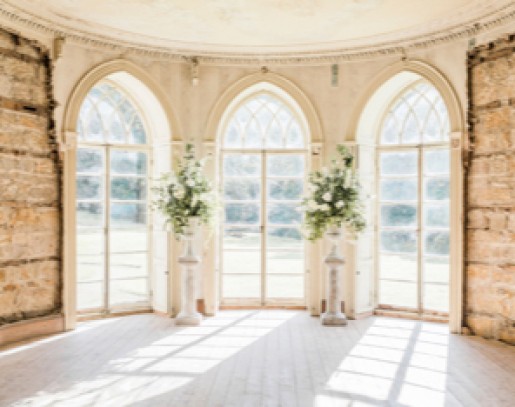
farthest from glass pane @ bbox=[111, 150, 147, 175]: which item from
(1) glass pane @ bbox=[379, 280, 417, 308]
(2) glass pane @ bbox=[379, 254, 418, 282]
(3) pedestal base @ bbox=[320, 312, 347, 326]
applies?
(1) glass pane @ bbox=[379, 280, 417, 308]

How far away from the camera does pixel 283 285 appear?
7879 millimetres

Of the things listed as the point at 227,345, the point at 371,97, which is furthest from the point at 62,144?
the point at 371,97

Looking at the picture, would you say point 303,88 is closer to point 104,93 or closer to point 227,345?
point 104,93

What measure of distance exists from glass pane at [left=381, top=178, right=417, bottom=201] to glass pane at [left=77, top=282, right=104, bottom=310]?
4057 mm

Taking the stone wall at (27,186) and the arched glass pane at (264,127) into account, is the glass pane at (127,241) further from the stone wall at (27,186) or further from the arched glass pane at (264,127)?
the arched glass pane at (264,127)

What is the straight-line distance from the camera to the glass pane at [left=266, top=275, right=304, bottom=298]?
25.8 ft

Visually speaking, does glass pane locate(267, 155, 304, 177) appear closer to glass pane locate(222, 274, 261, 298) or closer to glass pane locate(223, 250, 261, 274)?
glass pane locate(223, 250, 261, 274)

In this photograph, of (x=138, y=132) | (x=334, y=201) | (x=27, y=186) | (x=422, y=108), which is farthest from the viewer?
(x=138, y=132)

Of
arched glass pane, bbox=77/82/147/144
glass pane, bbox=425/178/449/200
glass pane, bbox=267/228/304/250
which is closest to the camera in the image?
glass pane, bbox=425/178/449/200

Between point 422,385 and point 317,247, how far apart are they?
9.89 ft

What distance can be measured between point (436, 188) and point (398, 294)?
153cm

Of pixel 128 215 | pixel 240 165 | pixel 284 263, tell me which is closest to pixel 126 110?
pixel 128 215

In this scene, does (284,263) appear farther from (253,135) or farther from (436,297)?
(436,297)

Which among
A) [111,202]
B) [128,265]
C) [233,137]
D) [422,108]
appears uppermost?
[422,108]
